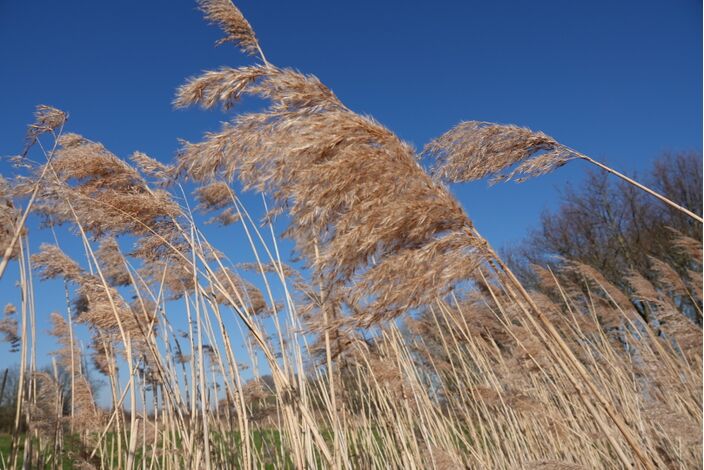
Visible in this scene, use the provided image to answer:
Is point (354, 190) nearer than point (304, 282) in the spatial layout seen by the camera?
Yes

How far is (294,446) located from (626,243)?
17844mm

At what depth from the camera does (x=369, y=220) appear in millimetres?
2004

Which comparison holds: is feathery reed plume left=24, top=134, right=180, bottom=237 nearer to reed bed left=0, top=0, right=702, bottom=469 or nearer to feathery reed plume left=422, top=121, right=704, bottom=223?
reed bed left=0, top=0, right=702, bottom=469

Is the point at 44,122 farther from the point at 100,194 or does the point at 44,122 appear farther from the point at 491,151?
the point at 491,151

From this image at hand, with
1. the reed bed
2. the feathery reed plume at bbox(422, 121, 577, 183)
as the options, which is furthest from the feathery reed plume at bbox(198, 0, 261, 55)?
the feathery reed plume at bbox(422, 121, 577, 183)

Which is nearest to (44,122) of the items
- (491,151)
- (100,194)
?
(100,194)

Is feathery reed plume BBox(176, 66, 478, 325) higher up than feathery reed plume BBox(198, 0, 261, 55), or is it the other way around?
feathery reed plume BBox(198, 0, 261, 55)

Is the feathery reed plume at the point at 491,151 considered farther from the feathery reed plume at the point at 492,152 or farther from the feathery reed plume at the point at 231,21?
the feathery reed plume at the point at 231,21

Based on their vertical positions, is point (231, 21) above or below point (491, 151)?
above

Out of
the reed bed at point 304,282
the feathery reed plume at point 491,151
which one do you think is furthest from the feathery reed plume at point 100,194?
the feathery reed plume at point 491,151

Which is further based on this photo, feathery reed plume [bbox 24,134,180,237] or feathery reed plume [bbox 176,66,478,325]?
feathery reed plume [bbox 24,134,180,237]

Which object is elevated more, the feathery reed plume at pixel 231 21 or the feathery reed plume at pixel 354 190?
the feathery reed plume at pixel 231 21

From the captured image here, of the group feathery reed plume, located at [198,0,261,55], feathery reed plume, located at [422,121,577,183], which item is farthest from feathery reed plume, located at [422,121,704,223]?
feathery reed plume, located at [198,0,261,55]

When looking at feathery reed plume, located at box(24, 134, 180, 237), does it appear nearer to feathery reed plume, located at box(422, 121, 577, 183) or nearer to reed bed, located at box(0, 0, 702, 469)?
reed bed, located at box(0, 0, 702, 469)
